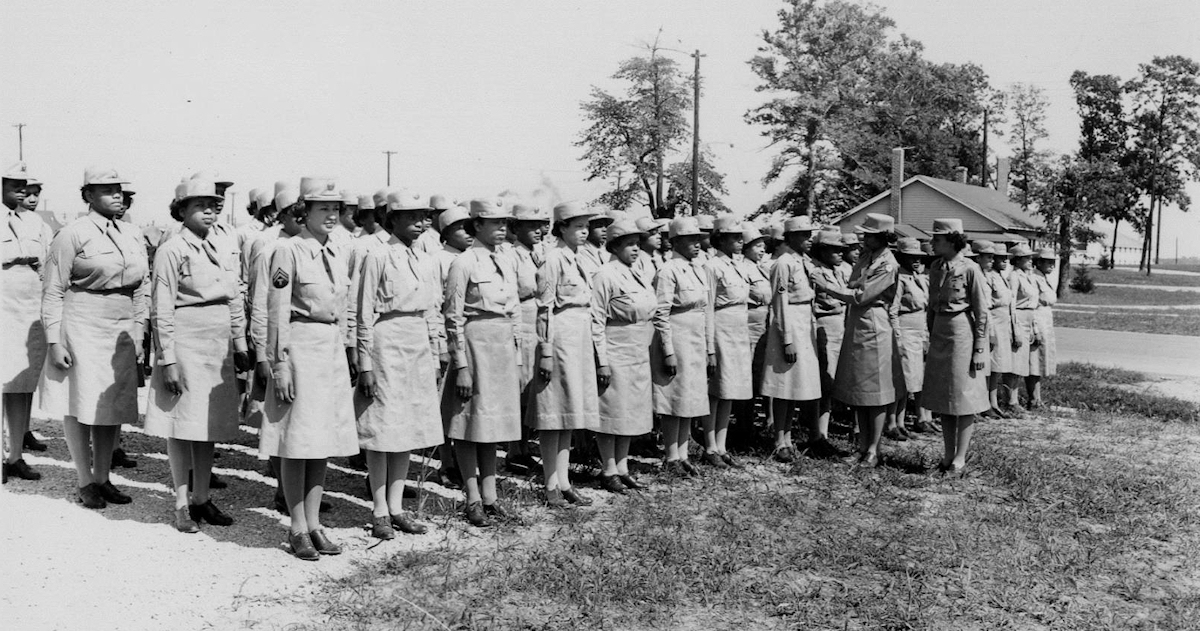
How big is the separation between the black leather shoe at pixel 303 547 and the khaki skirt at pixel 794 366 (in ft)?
14.7

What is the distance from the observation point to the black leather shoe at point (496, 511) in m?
6.45

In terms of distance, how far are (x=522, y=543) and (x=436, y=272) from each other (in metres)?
1.89

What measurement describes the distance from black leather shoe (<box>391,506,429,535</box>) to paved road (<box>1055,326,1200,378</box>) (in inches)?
549

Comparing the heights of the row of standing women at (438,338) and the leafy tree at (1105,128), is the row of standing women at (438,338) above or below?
below

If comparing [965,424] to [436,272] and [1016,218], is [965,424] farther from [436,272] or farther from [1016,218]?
[1016,218]

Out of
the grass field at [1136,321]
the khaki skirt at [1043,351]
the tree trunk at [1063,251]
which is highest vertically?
the tree trunk at [1063,251]

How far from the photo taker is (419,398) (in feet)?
19.6

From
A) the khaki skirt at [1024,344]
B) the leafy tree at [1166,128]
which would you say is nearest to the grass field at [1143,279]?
the leafy tree at [1166,128]

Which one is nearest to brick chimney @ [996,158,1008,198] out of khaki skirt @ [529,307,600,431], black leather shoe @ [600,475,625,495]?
black leather shoe @ [600,475,625,495]

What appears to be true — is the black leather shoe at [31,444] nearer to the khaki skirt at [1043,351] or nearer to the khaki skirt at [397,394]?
the khaki skirt at [397,394]

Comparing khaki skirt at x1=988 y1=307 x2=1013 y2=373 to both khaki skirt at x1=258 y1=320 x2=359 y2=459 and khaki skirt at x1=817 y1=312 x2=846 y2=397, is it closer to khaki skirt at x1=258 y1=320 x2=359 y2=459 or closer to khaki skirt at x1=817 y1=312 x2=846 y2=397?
khaki skirt at x1=817 y1=312 x2=846 y2=397

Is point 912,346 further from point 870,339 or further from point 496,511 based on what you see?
point 496,511

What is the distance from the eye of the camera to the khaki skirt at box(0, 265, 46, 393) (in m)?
6.84

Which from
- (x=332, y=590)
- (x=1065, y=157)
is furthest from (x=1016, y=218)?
(x=332, y=590)
